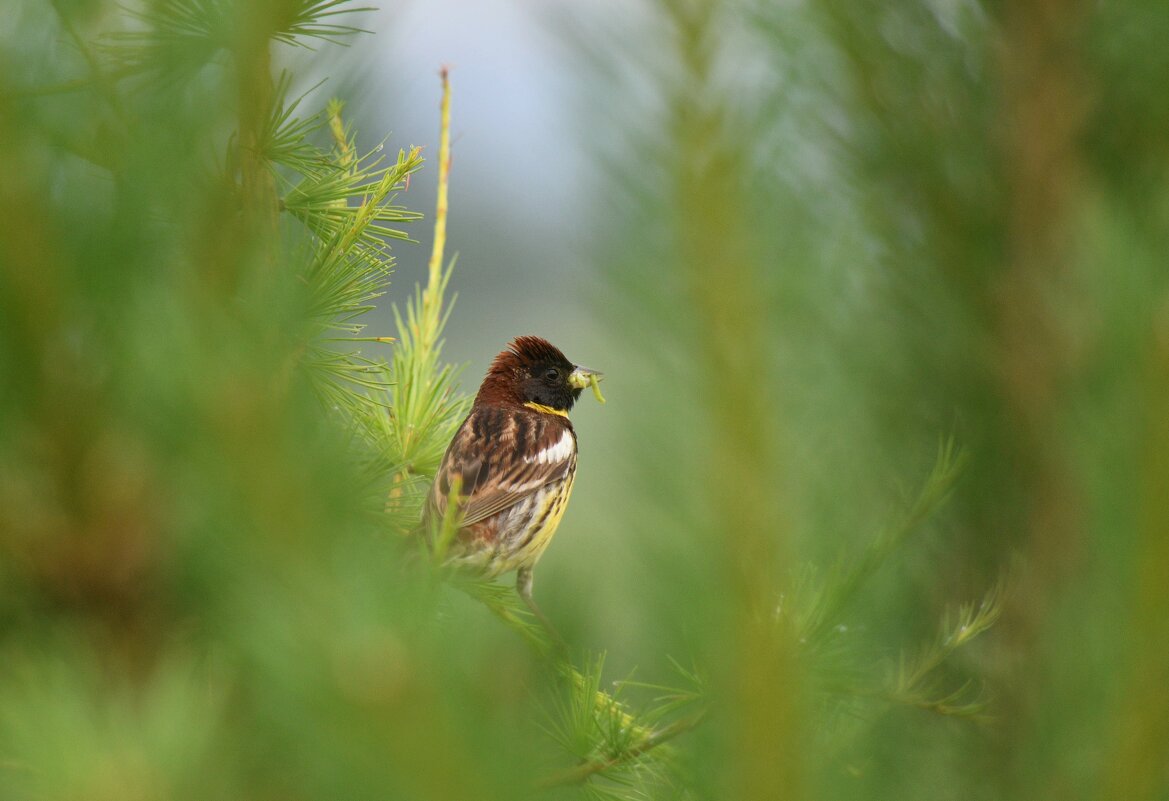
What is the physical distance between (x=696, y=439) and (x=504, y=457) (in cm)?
319

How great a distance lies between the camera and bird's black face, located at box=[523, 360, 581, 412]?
14.2 ft

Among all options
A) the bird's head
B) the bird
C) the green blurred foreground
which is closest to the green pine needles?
the green blurred foreground

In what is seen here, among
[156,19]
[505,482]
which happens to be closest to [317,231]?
[156,19]

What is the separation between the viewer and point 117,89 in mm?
1162

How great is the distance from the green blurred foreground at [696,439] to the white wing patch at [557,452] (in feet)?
7.87

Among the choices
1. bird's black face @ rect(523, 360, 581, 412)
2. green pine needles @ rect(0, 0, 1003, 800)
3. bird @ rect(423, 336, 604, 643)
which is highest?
green pine needles @ rect(0, 0, 1003, 800)

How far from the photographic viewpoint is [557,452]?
4.11m

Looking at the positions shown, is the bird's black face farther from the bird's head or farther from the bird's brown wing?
the bird's brown wing

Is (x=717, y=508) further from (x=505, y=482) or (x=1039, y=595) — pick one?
(x=505, y=482)

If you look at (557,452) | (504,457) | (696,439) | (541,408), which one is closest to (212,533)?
(696,439)

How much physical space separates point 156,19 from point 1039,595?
121 centimetres

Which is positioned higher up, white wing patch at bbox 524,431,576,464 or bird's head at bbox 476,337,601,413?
bird's head at bbox 476,337,601,413

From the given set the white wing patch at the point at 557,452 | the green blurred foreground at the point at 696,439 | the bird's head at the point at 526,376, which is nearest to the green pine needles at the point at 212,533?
the green blurred foreground at the point at 696,439

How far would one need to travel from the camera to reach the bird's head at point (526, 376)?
14.1 feet
